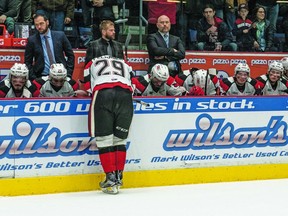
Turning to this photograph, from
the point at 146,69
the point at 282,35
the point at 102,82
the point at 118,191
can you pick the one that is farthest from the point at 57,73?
the point at 282,35

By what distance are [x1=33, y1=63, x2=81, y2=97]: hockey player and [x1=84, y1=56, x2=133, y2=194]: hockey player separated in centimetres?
82

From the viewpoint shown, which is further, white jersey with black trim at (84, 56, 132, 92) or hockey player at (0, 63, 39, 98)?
hockey player at (0, 63, 39, 98)

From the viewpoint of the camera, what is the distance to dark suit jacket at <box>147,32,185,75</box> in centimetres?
929

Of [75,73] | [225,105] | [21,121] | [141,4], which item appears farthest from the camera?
[141,4]

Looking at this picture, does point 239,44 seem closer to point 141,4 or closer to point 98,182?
point 141,4

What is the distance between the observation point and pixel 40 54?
850 centimetres

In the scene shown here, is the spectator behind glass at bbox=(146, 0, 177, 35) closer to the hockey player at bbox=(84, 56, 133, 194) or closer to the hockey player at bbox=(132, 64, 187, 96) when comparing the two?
the hockey player at bbox=(132, 64, 187, 96)

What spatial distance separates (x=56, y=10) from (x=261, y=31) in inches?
142

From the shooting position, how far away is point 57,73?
7820 millimetres

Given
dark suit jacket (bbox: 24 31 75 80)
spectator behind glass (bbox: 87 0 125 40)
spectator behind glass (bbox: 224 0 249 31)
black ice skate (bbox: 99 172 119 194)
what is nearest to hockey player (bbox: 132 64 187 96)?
dark suit jacket (bbox: 24 31 75 80)

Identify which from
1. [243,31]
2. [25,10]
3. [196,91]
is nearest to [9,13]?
[25,10]

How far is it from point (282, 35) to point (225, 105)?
166 inches

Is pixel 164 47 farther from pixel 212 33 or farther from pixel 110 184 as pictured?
pixel 110 184

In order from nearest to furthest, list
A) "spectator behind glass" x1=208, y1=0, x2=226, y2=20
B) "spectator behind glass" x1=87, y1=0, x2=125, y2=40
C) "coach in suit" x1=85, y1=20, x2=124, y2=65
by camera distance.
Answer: "coach in suit" x1=85, y1=20, x2=124, y2=65, "spectator behind glass" x1=87, y1=0, x2=125, y2=40, "spectator behind glass" x1=208, y1=0, x2=226, y2=20
